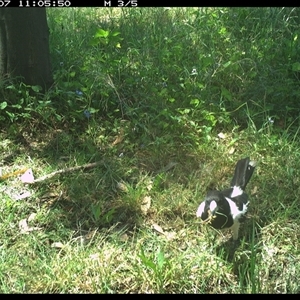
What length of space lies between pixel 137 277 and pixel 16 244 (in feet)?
2.50

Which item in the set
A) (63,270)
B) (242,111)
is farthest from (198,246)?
(242,111)

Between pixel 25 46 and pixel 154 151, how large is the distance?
4.24 feet

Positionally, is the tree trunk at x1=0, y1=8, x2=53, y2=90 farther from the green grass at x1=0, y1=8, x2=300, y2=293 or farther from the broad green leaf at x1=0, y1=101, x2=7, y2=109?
the broad green leaf at x1=0, y1=101, x2=7, y2=109

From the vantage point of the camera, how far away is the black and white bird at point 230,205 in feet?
8.96

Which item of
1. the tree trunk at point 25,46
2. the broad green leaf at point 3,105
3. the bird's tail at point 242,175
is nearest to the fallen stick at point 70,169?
the broad green leaf at point 3,105

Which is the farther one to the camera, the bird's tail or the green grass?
the bird's tail

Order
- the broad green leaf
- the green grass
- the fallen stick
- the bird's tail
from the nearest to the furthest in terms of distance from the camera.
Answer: the green grass, the bird's tail, the fallen stick, the broad green leaf

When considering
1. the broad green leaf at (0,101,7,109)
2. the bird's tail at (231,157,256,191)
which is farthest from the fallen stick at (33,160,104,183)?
the bird's tail at (231,157,256,191)

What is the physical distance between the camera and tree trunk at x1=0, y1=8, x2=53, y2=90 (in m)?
3.71

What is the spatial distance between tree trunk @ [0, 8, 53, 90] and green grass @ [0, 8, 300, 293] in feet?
0.38

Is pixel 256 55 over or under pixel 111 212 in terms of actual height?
over
